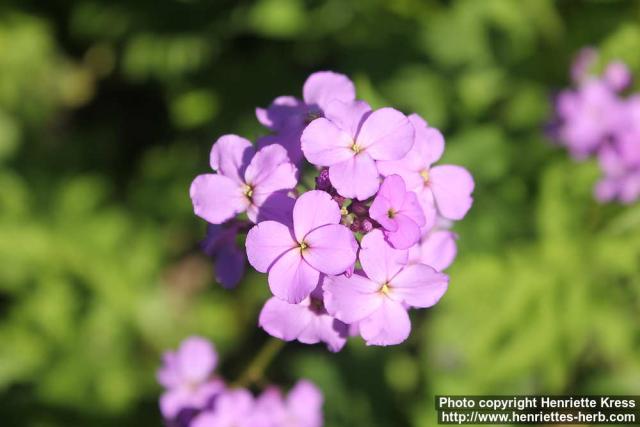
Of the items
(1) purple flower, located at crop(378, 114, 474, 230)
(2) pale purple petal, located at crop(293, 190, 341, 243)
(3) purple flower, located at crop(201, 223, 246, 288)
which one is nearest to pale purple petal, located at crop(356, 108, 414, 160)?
(1) purple flower, located at crop(378, 114, 474, 230)

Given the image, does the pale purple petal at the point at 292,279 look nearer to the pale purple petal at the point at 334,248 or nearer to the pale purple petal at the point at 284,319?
the pale purple petal at the point at 334,248

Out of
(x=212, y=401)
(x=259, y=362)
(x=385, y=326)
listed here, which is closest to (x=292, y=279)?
(x=385, y=326)

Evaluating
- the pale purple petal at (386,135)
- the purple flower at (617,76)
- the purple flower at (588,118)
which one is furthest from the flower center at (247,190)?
the purple flower at (617,76)

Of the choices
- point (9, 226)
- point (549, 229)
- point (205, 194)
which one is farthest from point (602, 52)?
point (9, 226)

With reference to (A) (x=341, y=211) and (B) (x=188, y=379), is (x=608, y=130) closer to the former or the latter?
(A) (x=341, y=211)

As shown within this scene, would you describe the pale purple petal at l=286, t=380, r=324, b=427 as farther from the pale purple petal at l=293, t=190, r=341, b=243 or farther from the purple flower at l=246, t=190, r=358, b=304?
the pale purple petal at l=293, t=190, r=341, b=243

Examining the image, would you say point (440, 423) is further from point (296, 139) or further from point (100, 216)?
point (100, 216)
